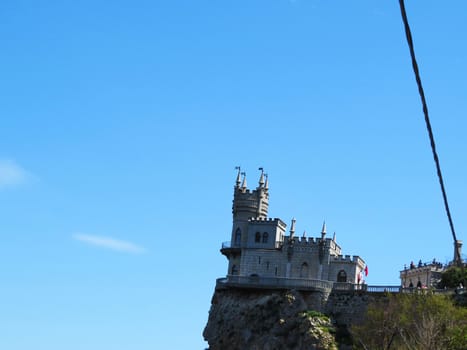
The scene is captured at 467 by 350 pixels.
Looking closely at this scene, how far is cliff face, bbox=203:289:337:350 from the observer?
81000mm

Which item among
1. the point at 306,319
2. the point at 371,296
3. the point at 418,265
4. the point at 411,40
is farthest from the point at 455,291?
the point at 411,40

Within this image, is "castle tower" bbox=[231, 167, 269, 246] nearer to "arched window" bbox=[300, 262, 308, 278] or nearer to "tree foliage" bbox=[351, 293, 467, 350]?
"arched window" bbox=[300, 262, 308, 278]

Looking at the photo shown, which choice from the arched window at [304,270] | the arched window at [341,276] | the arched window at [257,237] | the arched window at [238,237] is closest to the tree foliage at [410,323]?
the arched window at [341,276]

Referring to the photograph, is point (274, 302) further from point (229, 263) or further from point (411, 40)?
point (411, 40)

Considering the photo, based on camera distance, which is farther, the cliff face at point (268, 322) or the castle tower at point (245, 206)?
the castle tower at point (245, 206)

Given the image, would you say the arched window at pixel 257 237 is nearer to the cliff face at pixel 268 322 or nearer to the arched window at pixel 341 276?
the cliff face at pixel 268 322

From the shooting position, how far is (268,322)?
84.0 meters

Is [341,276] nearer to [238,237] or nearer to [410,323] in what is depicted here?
[238,237]

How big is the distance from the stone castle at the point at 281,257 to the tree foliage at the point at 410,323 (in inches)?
455

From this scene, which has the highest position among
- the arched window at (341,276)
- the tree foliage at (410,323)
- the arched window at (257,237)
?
the arched window at (257,237)

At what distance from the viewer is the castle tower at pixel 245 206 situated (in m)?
92.8

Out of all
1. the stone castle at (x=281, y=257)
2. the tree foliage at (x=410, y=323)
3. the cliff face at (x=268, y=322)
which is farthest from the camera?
the stone castle at (x=281, y=257)

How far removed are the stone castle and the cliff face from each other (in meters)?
1.96

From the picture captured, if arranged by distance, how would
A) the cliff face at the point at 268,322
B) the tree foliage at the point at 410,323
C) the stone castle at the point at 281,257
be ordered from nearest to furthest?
the tree foliage at the point at 410,323, the cliff face at the point at 268,322, the stone castle at the point at 281,257
